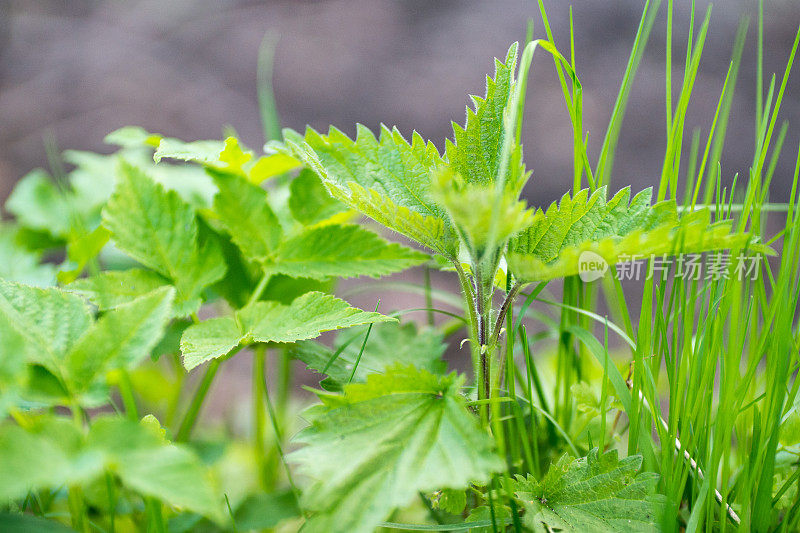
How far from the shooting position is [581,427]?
745 millimetres

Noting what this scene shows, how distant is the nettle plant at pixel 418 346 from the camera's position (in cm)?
45

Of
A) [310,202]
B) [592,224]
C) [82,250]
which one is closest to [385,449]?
[592,224]

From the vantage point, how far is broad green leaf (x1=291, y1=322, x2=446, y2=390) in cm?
70

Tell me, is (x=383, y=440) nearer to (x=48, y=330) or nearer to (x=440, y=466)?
(x=440, y=466)

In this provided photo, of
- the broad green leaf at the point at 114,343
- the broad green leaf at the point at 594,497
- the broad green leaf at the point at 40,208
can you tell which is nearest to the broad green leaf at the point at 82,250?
the broad green leaf at the point at 40,208

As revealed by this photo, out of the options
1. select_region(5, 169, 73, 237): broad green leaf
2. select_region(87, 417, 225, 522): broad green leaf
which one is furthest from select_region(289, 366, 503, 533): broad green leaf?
select_region(5, 169, 73, 237): broad green leaf

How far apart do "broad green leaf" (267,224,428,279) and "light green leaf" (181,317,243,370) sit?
11 cm

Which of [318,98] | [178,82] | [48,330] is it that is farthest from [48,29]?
[48,330]

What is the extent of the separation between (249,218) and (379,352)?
24cm

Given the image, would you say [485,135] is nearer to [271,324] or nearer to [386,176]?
[386,176]

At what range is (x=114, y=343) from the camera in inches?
17.8

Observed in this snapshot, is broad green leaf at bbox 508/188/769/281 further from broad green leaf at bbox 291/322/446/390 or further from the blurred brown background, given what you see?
the blurred brown background

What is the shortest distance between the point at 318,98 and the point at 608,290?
1.35 metres

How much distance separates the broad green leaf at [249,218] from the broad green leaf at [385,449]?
285mm
